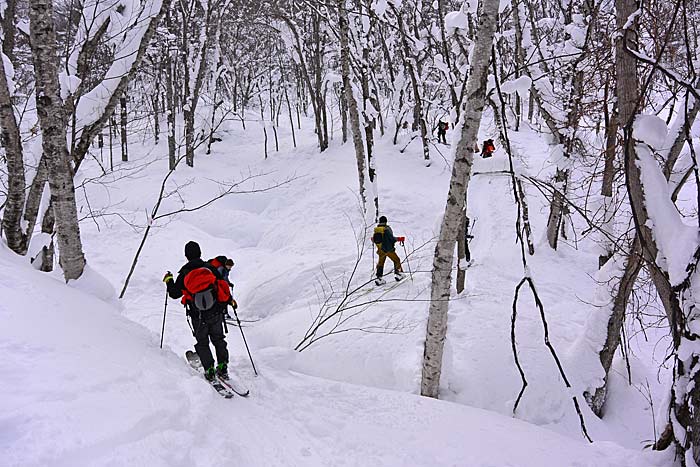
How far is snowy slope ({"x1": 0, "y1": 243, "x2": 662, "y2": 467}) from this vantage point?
2557 millimetres

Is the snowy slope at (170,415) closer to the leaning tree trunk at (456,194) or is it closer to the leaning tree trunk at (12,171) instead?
the leaning tree trunk at (12,171)

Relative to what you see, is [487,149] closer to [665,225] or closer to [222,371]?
[665,225]

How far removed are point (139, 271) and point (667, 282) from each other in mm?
12748

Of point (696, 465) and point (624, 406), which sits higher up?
point (696, 465)

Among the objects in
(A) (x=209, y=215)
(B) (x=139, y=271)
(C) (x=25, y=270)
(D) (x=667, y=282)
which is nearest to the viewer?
(D) (x=667, y=282)

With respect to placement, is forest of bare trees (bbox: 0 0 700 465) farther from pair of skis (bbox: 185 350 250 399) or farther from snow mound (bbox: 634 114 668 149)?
pair of skis (bbox: 185 350 250 399)

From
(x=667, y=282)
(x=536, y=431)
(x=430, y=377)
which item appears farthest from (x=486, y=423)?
(x=667, y=282)

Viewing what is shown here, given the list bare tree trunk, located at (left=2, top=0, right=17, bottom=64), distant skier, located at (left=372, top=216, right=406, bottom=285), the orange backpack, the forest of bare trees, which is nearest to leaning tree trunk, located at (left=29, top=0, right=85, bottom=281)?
the forest of bare trees

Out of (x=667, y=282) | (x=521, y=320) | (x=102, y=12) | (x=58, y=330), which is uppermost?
(x=102, y=12)

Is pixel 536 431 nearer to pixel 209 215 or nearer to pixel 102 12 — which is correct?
pixel 102 12

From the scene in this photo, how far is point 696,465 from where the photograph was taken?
315cm

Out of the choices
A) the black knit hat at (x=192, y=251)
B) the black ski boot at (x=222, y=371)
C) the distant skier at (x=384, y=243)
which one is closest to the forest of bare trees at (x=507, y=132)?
the distant skier at (x=384, y=243)

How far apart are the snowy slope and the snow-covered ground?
0.01 metres

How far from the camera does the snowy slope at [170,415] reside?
256 centimetres
